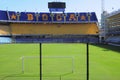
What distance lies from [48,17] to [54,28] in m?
3.87

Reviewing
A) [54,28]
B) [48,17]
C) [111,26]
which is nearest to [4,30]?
[48,17]

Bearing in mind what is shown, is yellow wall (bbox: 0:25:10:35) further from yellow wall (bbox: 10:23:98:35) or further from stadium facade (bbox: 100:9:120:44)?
stadium facade (bbox: 100:9:120:44)

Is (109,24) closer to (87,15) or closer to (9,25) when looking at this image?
(87,15)

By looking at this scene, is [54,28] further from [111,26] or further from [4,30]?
[111,26]

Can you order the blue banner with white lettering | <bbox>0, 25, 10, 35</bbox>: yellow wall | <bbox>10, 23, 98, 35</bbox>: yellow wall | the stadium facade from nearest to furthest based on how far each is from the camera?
<bbox>0, 25, 10, 35</bbox>: yellow wall, the stadium facade, <bbox>10, 23, 98, 35</bbox>: yellow wall, the blue banner with white lettering

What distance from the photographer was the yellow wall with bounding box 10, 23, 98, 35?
8019cm

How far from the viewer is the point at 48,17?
8300 cm

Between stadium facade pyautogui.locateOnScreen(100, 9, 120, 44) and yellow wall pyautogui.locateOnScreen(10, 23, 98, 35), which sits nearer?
stadium facade pyautogui.locateOnScreen(100, 9, 120, 44)

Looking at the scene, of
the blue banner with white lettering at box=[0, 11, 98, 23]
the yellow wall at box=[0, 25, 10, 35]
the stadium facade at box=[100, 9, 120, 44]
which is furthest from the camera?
the blue banner with white lettering at box=[0, 11, 98, 23]

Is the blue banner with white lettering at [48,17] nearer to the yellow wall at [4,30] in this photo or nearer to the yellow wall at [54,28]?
the yellow wall at [54,28]

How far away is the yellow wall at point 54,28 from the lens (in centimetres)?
8019

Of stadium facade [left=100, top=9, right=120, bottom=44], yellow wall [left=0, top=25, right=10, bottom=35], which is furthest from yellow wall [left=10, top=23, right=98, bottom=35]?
stadium facade [left=100, top=9, right=120, bottom=44]

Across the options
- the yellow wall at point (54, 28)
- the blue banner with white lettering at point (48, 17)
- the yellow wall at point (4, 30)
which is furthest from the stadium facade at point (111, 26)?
the yellow wall at point (4, 30)

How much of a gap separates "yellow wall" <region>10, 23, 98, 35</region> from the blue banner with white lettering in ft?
4.82
